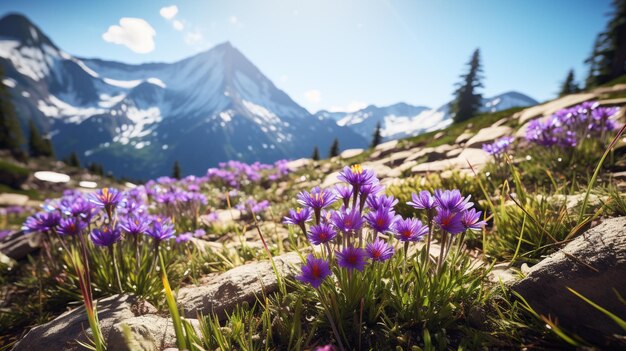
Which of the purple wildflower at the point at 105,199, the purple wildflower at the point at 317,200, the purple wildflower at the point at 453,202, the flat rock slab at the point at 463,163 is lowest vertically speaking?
the flat rock slab at the point at 463,163

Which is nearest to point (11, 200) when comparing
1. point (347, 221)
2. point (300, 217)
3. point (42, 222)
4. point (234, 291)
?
point (42, 222)

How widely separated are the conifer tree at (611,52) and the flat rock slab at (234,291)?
47.9m

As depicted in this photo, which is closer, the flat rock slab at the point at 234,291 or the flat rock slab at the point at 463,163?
the flat rock slab at the point at 234,291

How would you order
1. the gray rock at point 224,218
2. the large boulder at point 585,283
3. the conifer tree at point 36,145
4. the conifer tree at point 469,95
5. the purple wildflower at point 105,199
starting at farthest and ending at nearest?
the conifer tree at point 36,145 < the conifer tree at point 469,95 < the gray rock at point 224,218 < the purple wildflower at point 105,199 < the large boulder at point 585,283

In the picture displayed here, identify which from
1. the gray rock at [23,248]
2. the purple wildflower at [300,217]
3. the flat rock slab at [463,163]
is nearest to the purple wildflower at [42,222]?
the gray rock at [23,248]

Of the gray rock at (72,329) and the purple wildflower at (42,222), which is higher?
the purple wildflower at (42,222)

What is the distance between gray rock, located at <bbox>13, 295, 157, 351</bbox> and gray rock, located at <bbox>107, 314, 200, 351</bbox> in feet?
0.85

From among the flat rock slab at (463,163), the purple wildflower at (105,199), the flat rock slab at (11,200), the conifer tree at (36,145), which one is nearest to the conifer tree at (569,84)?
the flat rock slab at (463,163)

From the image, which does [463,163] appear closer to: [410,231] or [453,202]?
[453,202]

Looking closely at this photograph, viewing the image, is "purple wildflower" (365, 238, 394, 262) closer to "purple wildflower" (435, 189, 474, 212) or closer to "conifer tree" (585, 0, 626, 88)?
"purple wildflower" (435, 189, 474, 212)

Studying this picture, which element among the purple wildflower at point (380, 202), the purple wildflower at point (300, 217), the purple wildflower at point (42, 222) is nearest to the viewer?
the purple wildflower at point (380, 202)

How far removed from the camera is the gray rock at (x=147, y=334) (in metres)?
2.06

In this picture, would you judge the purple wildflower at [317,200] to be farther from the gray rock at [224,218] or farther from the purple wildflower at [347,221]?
the gray rock at [224,218]

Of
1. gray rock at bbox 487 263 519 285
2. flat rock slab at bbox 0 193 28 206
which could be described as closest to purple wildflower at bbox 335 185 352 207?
gray rock at bbox 487 263 519 285
